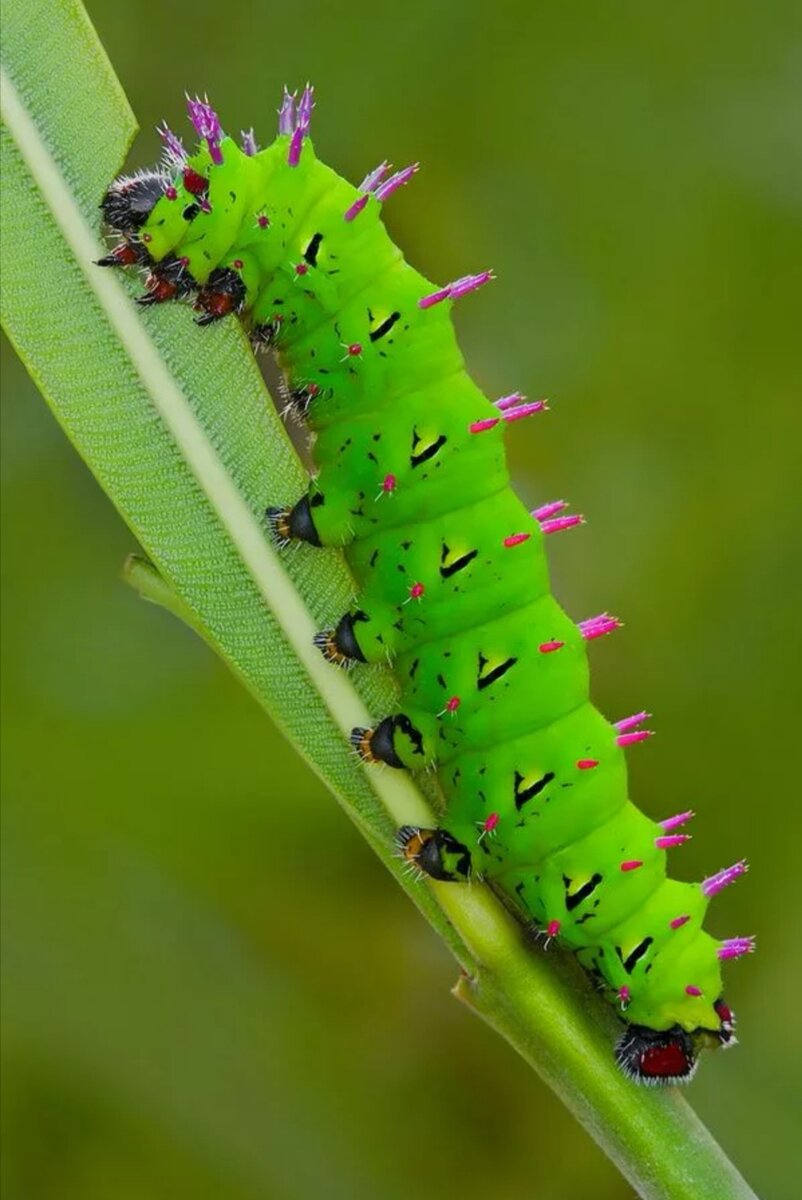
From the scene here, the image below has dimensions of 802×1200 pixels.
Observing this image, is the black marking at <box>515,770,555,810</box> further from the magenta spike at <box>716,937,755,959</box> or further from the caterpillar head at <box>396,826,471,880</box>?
the magenta spike at <box>716,937,755,959</box>

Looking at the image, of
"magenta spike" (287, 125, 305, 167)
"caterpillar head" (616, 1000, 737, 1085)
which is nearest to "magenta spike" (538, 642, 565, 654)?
"caterpillar head" (616, 1000, 737, 1085)

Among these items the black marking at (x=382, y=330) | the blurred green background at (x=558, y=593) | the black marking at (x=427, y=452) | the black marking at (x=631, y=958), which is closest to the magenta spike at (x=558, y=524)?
the black marking at (x=427, y=452)

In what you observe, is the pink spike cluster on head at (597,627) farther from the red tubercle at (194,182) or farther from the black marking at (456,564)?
the red tubercle at (194,182)

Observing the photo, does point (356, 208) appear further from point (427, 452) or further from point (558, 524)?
point (558, 524)

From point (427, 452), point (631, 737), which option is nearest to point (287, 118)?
point (427, 452)

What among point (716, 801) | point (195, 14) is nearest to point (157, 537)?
point (716, 801)

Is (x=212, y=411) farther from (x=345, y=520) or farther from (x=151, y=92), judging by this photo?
(x=151, y=92)
